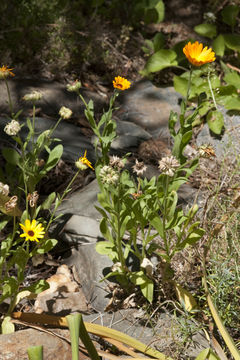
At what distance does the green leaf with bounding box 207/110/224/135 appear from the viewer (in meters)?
3.72

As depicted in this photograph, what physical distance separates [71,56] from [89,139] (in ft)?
3.92

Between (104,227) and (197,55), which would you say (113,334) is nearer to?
(104,227)

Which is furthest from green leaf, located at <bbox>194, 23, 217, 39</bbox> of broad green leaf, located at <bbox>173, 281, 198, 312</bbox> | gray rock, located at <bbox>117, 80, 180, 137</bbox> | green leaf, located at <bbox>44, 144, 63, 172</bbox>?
broad green leaf, located at <bbox>173, 281, 198, 312</bbox>

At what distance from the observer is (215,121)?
3.76m

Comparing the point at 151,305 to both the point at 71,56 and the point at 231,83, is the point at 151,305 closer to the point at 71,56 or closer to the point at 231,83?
the point at 231,83

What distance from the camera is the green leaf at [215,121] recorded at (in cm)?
372

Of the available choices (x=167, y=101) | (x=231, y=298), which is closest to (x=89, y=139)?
(x=167, y=101)

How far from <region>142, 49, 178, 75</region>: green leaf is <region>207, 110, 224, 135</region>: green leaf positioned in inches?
31.4

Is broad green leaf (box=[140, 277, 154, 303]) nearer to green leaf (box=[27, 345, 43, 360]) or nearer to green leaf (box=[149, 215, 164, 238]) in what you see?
green leaf (box=[149, 215, 164, 238])

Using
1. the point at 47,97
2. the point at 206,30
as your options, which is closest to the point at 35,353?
the point at 47,97

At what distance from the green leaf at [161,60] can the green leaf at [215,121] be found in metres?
0.80

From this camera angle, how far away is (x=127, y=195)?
89.1 inches

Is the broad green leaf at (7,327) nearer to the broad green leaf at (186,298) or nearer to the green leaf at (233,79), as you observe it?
the broad green leaf at (186,298)

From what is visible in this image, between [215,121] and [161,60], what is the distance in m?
0.96
